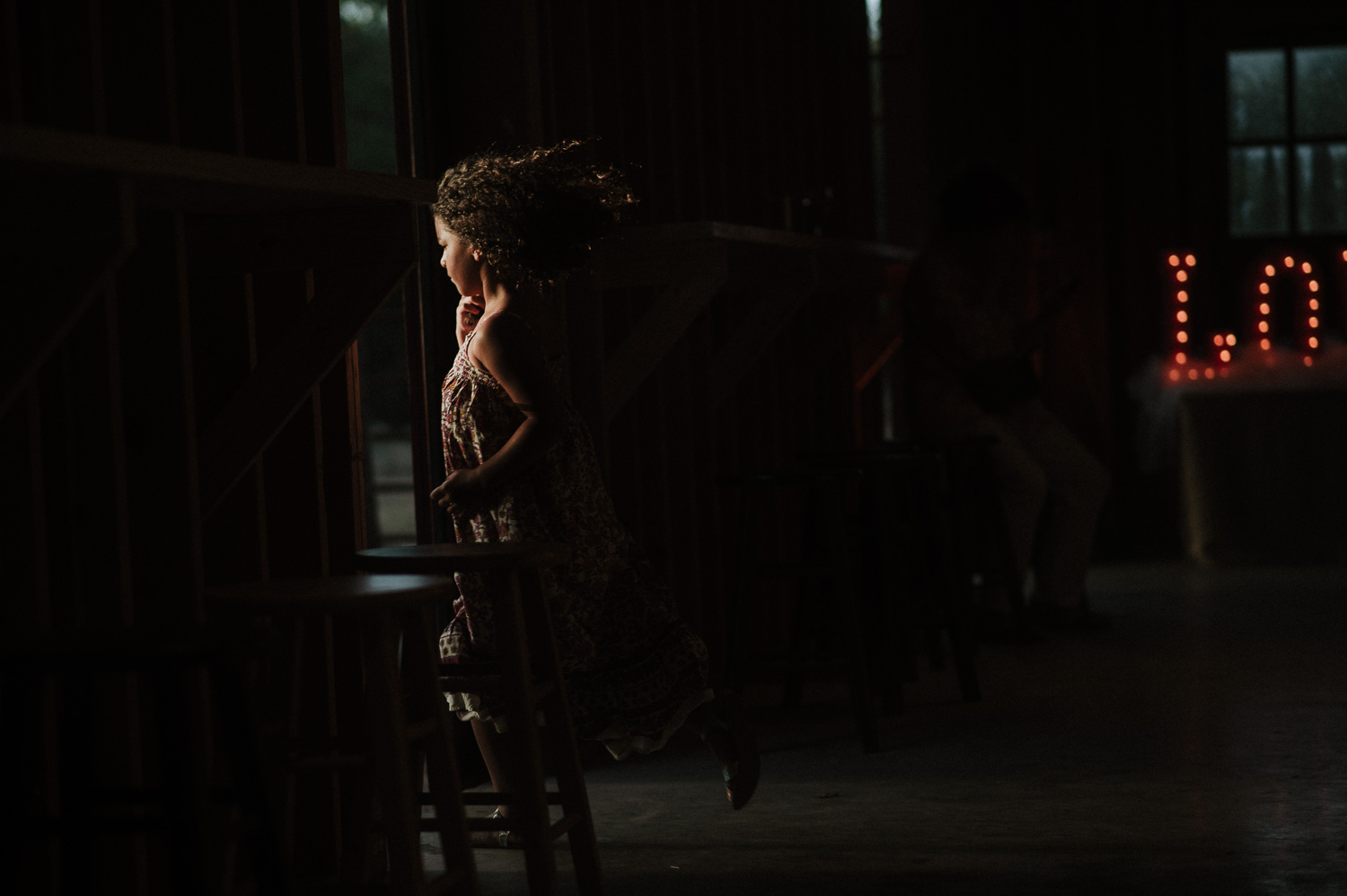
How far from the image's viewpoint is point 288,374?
278 centimetres

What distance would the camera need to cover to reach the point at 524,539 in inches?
118

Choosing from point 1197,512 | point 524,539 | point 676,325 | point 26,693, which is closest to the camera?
point 26,693

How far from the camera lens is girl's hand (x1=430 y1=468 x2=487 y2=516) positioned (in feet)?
9.79

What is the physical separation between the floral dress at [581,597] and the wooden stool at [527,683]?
196mm

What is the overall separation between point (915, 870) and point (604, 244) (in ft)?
5.79

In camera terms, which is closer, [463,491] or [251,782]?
[251,782]

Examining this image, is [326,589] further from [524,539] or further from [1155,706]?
[1155,706]

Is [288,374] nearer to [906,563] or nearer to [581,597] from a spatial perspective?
[581,597]

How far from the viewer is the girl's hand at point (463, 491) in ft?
9.79

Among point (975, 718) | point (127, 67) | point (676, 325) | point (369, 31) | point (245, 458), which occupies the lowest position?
point (975, 718)

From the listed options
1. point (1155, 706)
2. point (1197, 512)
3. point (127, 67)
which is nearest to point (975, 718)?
point (1155, 706)

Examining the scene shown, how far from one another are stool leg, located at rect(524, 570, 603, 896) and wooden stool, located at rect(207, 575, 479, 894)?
300mm

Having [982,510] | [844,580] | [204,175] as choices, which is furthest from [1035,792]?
[204,175]

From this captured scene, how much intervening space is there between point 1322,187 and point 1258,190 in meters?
0.29
